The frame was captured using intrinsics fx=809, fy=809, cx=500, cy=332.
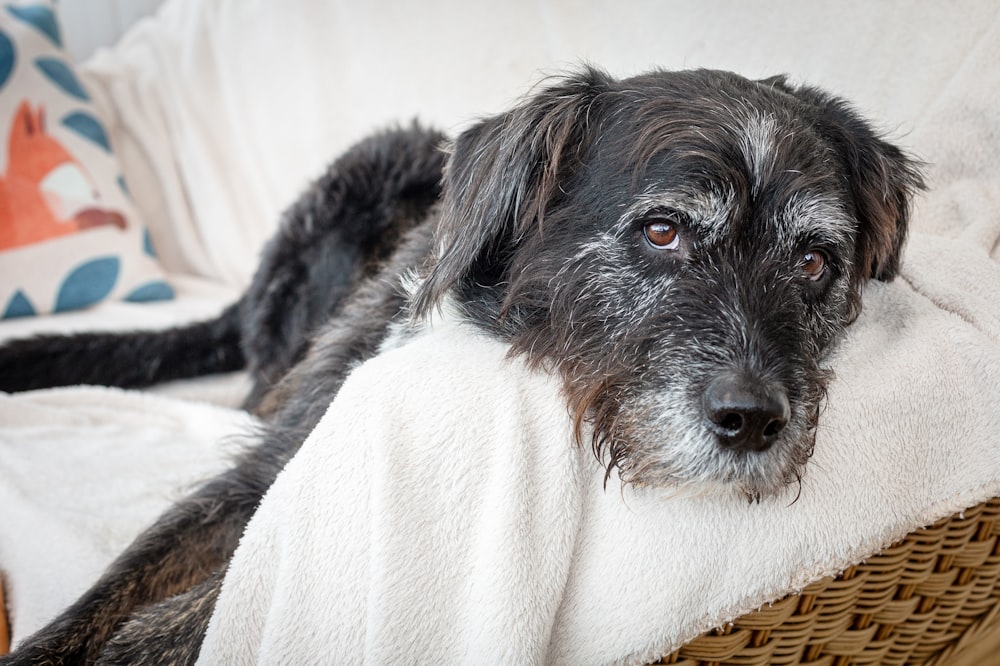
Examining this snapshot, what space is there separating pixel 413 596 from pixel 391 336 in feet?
2.51

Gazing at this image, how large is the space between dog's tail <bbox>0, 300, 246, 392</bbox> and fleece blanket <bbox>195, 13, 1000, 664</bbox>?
161 cm

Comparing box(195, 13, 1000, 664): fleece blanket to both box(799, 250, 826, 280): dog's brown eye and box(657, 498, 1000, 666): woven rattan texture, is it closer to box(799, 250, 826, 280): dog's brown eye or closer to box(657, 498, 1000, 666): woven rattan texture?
box(657, 498, 1000, 666): woven rattan texture

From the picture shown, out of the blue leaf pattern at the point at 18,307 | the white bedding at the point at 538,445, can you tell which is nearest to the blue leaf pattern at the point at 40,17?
the white bedding at the point at 538,445

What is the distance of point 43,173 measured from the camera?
3.29 meters

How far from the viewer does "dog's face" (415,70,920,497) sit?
4.40 ft

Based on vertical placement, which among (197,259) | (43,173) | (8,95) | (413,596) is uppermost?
(413,596)

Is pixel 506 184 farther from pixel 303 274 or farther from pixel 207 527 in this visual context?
pixel 303 274

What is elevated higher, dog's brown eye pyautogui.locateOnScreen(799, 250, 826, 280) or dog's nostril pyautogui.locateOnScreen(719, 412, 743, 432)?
dog's brown eye pyautogui.locateOnScreen(799, 250, 826, 280)

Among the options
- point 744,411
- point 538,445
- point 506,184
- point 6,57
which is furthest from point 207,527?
point 6,57

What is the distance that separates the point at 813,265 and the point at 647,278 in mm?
363

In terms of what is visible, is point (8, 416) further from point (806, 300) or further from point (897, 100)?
point (897, 100)

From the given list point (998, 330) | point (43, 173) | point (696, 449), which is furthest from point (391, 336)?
point (43, 173)

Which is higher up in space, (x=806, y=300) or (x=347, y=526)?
(x=806, y=300)

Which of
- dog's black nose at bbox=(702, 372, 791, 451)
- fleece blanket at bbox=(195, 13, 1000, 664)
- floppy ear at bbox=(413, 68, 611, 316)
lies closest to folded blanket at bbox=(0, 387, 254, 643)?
fleece blanket at bbox=(195, 13, 1000, 664)
